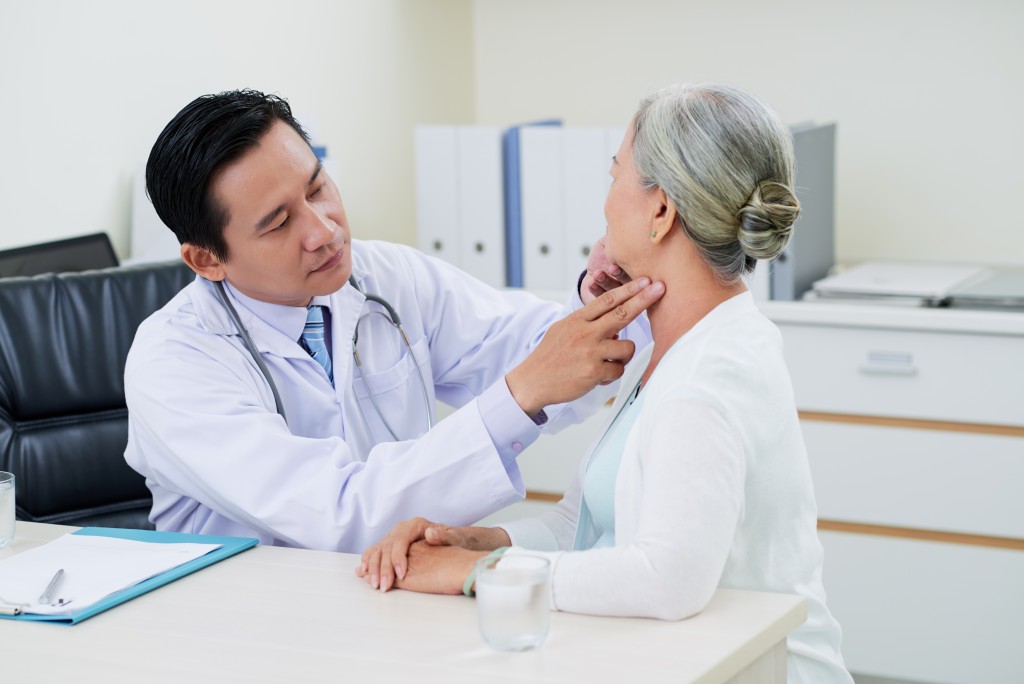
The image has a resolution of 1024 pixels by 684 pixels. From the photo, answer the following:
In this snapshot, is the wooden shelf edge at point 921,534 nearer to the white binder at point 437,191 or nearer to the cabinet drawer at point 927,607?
the cabinet drawer at point 927,607

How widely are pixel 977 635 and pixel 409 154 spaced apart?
1.79 m

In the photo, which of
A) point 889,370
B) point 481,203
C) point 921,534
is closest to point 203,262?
point 481,203

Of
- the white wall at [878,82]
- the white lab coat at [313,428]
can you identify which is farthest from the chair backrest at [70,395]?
→ the white wall at [878,82]

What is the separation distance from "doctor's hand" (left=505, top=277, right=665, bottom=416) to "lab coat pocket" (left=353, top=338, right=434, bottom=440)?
0.38m

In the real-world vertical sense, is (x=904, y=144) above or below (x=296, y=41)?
below

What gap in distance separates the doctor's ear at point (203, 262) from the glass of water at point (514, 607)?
2.58 ft

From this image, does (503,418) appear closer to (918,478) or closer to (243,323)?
(243,323)

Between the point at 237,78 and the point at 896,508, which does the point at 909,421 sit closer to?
the point at 896,508

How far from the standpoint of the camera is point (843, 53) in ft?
9.94

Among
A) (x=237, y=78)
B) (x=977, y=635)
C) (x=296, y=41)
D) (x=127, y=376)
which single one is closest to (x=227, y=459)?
(x=127, y=376)

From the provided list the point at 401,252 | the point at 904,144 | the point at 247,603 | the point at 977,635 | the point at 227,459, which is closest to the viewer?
the point at 247,603

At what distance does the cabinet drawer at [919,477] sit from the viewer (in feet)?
8.09

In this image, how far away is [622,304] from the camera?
1.42 m

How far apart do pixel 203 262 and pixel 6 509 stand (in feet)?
1.48
